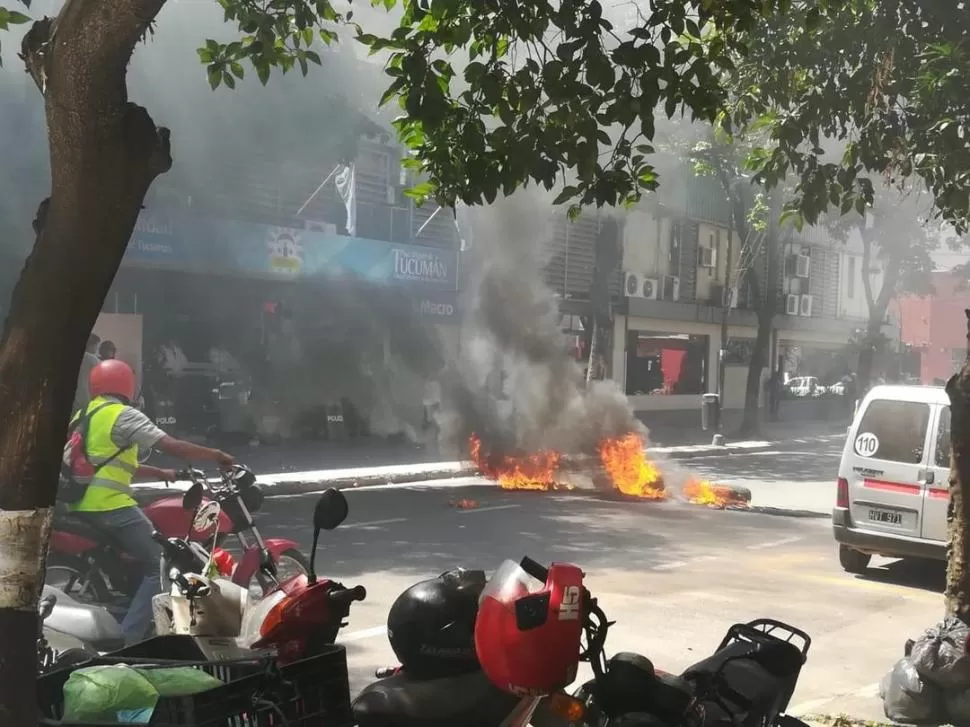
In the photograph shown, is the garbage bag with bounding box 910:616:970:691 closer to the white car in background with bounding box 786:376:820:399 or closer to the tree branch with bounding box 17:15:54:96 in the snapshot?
the tree branch with bounding box 17:15:54:96

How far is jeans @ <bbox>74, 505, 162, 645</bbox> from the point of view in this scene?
5812mm

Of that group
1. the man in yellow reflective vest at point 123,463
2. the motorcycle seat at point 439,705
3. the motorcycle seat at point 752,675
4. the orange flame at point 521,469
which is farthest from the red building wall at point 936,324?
the motorcycle seat at point 439,705

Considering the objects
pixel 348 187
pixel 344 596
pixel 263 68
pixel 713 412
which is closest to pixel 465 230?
pixel 348 187

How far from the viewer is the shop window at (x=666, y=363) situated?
3344 cm

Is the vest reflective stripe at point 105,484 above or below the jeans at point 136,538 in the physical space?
above

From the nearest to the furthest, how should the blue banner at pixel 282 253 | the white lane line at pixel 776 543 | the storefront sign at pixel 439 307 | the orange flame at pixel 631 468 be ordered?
the white lane line at pixel 776 543
the orange flame at pixel 631 468
the blue banner at pixel 282 253
the storefront sign at pixel 439 307

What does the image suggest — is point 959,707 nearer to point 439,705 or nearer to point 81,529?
point 439,705

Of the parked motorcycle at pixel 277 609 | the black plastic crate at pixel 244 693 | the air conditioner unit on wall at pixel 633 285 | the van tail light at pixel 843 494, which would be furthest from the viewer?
the air conditioner unit on wall at pixel 633 285

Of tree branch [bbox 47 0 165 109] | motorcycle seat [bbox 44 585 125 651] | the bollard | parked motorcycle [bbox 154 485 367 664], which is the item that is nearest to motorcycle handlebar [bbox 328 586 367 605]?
parked motorcycle [bbox 154 485 367 664]

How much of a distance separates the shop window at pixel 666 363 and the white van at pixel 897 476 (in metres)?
23.1

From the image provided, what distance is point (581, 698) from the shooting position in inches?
126

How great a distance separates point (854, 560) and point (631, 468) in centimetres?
706

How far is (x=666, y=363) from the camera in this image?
3475cm

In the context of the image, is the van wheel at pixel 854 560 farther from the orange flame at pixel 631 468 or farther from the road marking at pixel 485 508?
the orange flame at pixel 631 468
